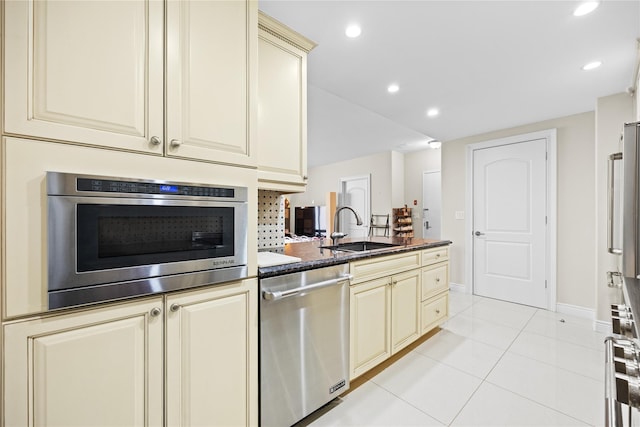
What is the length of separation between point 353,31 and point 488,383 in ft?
8.57

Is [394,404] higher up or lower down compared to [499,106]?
lower down

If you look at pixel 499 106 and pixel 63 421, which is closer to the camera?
pixel 63 421

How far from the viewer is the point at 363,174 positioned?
22.3 feet

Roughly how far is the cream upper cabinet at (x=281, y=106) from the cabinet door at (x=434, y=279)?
1.47m

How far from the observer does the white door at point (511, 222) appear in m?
3.51

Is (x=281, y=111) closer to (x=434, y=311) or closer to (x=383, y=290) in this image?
(x=383, y=290)

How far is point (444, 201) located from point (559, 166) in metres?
1.45

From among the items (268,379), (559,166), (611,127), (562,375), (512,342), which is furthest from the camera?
(559,166)

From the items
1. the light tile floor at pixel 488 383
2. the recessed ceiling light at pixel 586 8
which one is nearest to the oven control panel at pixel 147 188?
the light tile floor at pixel 488 383

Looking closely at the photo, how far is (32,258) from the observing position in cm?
80

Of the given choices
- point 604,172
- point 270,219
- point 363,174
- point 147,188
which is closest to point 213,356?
point 147,188

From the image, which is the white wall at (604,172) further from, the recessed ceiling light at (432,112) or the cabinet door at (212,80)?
the cabinet door at (212,80)

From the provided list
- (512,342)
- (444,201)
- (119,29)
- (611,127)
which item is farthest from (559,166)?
(119,29)

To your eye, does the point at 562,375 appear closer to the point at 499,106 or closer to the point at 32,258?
the point at 499,106
